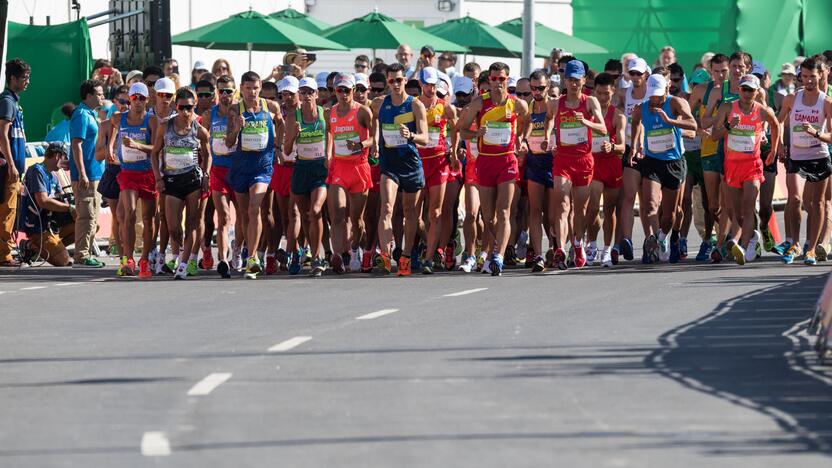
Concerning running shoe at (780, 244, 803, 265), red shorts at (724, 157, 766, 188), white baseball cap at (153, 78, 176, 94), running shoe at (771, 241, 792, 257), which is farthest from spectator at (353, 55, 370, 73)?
running shoe at (780, 244, 803, 265)

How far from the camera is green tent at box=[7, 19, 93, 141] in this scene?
26.9 metres

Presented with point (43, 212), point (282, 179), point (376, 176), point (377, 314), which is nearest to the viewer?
point (377, 314)

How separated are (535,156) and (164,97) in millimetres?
3809

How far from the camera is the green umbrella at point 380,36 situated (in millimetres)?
32594

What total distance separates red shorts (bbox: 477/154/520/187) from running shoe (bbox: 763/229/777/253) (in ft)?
11.3

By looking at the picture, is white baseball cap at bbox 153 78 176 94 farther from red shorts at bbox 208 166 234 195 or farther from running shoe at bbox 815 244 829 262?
running shoe at bbox 815 244 829 262

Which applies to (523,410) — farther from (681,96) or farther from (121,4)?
(121,4)

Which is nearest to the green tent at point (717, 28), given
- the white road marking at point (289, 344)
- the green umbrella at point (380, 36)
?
the green umbrella at point (380, 36)

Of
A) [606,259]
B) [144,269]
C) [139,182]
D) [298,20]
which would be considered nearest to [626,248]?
[606,259]

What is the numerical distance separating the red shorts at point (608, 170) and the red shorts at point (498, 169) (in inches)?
47.1

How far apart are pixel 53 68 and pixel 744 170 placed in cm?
1123

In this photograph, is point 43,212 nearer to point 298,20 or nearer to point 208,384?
point 208,384

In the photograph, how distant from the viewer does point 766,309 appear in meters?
14.5

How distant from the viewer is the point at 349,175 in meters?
19.4
